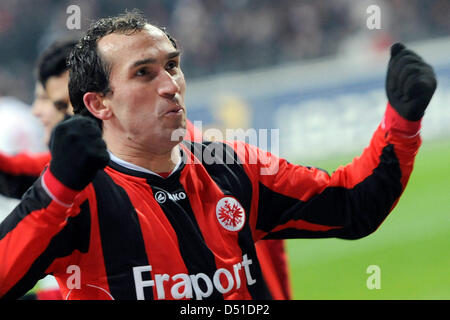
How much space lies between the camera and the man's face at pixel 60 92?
409cm

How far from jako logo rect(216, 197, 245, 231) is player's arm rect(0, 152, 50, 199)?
1693mm

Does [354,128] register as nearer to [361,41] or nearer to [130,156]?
[361,41]

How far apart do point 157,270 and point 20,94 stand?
32.4ft

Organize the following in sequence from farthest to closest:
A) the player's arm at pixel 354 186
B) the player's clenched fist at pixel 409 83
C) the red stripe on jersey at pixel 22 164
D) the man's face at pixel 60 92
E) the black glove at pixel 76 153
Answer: the man's face at pixel 60 92 → the red stripe on jersey at pixel 22 164 → the player's arm at pixel 354 186 → the player's clenched fist at pixel 409 83 → the black glove at pixel 76 153

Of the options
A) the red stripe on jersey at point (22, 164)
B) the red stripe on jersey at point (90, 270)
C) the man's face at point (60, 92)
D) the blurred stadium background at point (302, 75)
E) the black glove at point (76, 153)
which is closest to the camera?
the black glove at point (76, 153)

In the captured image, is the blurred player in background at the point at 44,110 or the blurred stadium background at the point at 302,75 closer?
the blurred player in background at the point at 44,110

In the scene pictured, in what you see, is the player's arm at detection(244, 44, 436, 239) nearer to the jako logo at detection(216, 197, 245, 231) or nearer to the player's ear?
the jako logo at detection(216, 197, 245, 231)

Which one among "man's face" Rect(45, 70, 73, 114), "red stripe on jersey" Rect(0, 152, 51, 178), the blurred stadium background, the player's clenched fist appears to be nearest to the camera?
the player's clenched fist

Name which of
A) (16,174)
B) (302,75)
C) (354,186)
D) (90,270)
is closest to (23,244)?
(90,270)

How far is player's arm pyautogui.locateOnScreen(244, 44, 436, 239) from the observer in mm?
2557

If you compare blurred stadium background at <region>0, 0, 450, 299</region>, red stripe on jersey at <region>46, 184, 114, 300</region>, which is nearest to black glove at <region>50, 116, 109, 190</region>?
red stripe on jersey at <region>46, 184, 114, 300</region>

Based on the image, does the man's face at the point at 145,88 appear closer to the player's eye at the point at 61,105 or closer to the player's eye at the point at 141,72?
the player's eye at the point at 141,72

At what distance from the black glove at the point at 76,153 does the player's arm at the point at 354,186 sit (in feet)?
2.65

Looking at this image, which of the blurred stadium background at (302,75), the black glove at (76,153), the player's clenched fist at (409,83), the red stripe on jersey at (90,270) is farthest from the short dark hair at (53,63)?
the blurred stadium background at (302,75)
